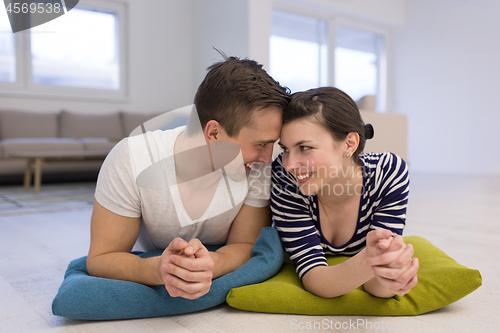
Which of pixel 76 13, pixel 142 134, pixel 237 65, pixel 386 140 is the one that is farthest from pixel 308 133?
pixel 76 13

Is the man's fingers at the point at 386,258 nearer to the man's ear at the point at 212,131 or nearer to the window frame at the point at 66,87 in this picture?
the man's ear at the point at 212,131

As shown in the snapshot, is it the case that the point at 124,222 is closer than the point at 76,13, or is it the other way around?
the point at 124,222

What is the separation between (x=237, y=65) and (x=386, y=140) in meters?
3.14

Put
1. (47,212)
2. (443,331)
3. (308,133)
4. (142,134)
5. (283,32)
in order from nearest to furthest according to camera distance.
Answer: (443,331) < (308,133) < (142,134) < (47,212) < (283,32)

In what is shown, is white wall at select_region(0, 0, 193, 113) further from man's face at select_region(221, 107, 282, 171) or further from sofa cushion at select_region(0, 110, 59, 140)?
man's face at select_region(221, 107, 282, 171)

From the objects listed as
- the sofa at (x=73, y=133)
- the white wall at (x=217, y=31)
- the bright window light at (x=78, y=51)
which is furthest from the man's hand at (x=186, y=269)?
the bright window light at (x=78, y=51)

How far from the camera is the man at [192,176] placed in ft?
3.47

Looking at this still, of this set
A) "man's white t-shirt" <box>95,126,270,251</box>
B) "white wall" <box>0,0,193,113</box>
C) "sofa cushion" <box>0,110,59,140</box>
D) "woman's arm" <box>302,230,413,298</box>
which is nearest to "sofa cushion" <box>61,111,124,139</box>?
"sofa cushion" <box>0,110,59,140</box>

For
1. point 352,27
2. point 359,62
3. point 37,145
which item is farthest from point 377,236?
point 359,62

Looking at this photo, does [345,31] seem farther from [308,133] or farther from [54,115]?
[308,133]

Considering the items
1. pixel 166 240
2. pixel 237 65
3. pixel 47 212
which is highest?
pixel 237 65

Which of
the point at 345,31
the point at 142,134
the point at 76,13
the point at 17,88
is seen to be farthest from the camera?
the point at 345,31

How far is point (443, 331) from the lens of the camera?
0.93 m

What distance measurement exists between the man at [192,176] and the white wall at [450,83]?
21.0ft
